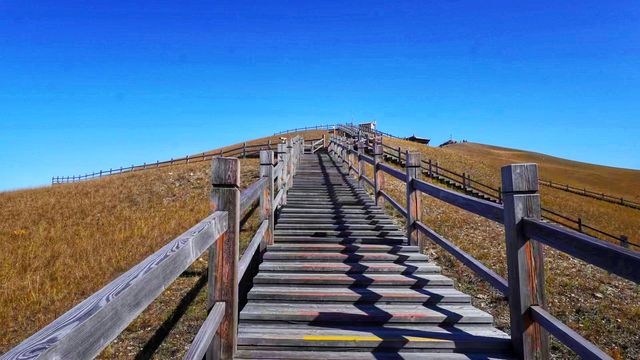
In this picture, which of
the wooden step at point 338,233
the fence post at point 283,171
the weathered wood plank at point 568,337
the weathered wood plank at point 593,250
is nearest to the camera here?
the weathered wood plank at point 593,250

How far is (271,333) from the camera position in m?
3.42

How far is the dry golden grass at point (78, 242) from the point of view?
5840mm

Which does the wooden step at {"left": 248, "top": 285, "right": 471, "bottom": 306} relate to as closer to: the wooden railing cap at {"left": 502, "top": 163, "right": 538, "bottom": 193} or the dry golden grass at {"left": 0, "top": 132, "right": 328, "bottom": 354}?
the wooden railing cap at {"left": 502, "top": 163, "right": 538, "bottom": 193}

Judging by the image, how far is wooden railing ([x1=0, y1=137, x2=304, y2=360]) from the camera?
3.24 ft

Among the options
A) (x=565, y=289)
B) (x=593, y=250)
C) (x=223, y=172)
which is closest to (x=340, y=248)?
(x=223, y=172)

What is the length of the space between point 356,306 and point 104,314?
3235 mm

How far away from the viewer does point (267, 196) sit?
5.60 metres

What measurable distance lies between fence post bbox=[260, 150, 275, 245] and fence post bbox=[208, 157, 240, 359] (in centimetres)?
254

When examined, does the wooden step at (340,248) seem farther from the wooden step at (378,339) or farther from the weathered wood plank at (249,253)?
the wooden step at (378,339)

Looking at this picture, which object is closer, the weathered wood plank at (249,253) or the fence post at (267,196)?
the weathered wood plank at (249,253)

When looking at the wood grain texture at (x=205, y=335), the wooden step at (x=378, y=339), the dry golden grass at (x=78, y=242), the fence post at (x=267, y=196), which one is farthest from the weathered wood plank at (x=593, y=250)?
the dry golden grass at (x=78, y=242)

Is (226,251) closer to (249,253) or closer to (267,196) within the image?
(249,253)

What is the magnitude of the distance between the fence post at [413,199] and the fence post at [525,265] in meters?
2.88

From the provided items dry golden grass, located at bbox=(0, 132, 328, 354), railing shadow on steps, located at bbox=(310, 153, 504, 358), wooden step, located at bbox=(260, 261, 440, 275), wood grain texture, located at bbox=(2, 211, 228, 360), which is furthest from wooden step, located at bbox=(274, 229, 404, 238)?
wood grain texture, located at bbox=(2, 211, 228, 360)
